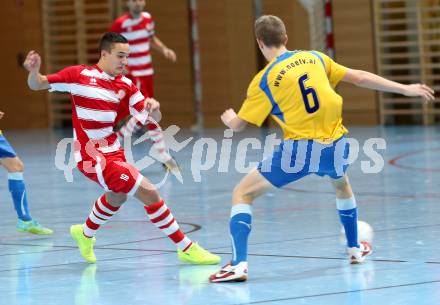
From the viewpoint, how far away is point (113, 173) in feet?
22.5

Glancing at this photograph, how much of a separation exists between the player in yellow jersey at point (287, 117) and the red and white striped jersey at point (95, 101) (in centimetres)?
115

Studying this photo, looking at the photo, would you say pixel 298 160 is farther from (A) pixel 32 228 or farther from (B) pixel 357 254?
(A) pixel 32 228

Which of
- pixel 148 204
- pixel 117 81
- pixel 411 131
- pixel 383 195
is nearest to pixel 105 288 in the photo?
pixel 148 204

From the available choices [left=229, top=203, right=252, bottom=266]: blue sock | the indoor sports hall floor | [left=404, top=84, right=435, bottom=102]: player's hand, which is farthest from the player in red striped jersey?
[left=404, top=84, right=435, bottom=102]: player's hand

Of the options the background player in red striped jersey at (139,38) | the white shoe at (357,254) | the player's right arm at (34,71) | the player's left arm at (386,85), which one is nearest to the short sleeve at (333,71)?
the player's left arm at (386,85)

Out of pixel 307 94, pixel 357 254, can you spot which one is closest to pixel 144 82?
pixel 357 254

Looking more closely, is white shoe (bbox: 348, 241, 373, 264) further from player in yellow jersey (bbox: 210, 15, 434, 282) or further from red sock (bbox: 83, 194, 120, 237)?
red sock (bbox: 83, 194, 120, 237)

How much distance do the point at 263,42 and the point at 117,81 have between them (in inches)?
51.4

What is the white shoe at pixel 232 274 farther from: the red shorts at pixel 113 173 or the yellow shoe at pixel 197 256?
the red shorts at pixel 113 173

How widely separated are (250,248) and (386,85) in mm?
1632

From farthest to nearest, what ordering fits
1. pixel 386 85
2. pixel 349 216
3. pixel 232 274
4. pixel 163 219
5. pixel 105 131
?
pixel 105 131 < pixel 163 219 < pixel 349 216 < pixel 386 85 < pixel 232 274

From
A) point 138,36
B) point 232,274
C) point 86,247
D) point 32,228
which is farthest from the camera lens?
point 138,36

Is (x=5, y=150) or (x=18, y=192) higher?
(x=5, y=150)

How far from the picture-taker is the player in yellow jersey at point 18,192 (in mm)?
8336
